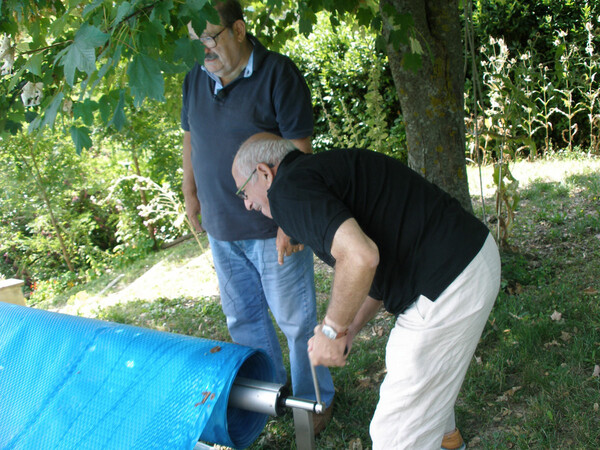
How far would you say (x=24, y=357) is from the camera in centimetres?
205

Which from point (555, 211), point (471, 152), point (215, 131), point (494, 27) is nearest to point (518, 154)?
point (471, 152)

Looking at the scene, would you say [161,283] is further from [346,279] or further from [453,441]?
[346,279]

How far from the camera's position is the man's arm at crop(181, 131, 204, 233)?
293 centimetres

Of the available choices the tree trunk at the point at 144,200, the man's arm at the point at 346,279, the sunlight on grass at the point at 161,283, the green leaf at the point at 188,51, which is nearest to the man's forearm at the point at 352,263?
the man's arm at the point at 346,279

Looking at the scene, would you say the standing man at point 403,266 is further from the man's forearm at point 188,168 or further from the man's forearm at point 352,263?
the man's forearm at point 188,168

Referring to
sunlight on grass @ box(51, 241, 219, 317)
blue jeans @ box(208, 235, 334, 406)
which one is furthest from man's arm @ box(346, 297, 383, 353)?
sunlight on grass @ box(51, 241, 219, 317)

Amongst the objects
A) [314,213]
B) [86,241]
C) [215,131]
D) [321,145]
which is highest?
[215,131]

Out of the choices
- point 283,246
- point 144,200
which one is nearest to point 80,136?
point 283,246

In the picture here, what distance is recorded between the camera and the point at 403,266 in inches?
65.8

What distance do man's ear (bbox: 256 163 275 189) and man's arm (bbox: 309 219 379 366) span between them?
1.25 feet

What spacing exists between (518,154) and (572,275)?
14.2 ft

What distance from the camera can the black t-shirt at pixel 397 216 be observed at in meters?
1.60

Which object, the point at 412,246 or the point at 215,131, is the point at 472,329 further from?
the point at 215,131

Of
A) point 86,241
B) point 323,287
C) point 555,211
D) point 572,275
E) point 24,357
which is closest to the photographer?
point 24,357
